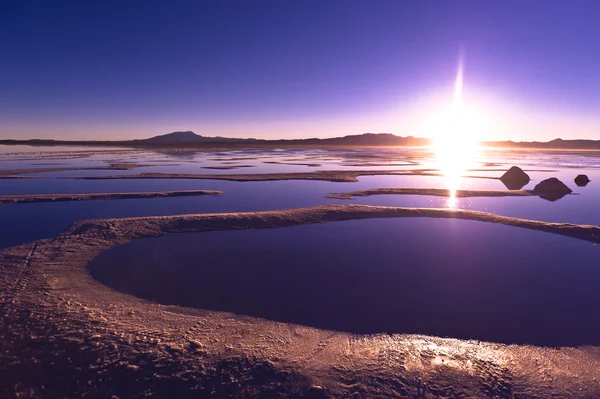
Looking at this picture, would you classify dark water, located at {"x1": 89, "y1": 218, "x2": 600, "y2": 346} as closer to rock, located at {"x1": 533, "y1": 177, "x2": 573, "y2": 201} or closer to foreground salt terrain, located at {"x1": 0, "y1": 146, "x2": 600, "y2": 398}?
foreground salt terrain, located at {"x1": 0, "y1": 146, "x2": 600, "y2": 398}

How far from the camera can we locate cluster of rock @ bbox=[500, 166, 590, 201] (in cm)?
1772

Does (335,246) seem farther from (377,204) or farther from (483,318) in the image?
(377,204)

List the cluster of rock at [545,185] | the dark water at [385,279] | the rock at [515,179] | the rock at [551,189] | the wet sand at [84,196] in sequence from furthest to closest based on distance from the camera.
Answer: the rock at [515,179] < the rock at [551,189] < the cluster of rock at [545,185] < the wet sand at [84,196] < the dark water at [385,279]

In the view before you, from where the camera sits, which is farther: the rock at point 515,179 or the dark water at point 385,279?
the rock at point 515,179

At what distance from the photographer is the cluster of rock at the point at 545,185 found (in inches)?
698

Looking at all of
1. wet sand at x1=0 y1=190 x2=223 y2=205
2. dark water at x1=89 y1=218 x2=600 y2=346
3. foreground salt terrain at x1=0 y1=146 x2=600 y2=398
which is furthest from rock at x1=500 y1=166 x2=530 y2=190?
foreground salt terrain at x1=0 y1=146 x2=600 y2=398

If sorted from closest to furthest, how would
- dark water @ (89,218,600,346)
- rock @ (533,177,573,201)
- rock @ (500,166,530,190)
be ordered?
dark water @ (89,218,600,346) → rock @ (533,177,573,201) → rock @ (500,166,530,190)

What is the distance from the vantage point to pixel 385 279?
6.61 meters

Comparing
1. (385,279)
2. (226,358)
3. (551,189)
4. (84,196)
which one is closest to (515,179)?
Result: (551,189)

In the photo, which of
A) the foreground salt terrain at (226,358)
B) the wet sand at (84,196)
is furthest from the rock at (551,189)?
the wet sand at (84,196)

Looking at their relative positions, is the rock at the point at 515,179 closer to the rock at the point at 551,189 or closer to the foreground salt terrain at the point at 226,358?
the rock at the point at 551,189

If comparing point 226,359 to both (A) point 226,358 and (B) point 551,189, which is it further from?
(B) point 551,189

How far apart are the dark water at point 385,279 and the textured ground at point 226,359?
0.37m

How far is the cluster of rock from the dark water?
989cm
